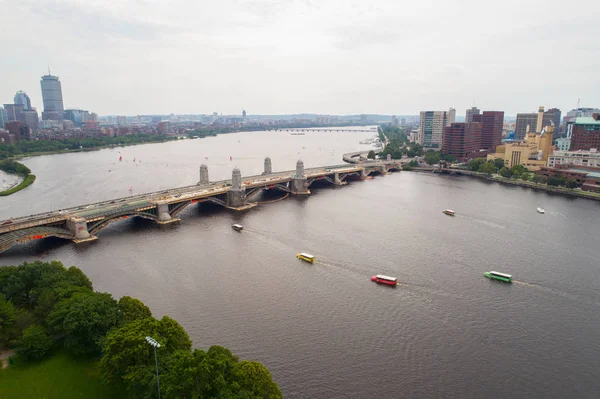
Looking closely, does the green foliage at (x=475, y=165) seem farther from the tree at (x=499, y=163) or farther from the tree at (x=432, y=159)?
the tree at (x=432, y=159)

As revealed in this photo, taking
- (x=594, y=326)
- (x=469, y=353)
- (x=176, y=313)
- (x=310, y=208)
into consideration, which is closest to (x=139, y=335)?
(x=176, y=313)

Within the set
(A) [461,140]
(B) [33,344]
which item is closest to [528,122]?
(A) [461,140]

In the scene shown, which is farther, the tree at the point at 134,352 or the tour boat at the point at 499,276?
the tour boat at the point at 499,276

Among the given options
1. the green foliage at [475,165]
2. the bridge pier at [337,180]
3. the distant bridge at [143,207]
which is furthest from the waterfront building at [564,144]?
the distant bridge at [143,207]

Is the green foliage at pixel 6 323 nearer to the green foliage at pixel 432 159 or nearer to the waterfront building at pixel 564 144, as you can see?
the green foliage at pixel 432 159

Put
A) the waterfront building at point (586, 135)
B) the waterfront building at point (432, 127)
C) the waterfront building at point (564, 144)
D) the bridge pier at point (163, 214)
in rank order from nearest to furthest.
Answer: the bridge pier at point (163, 214)
the waterfront building at point (586, 135)
the waterfront building at point (564, 144)
the waterfront building at point (432, 127)

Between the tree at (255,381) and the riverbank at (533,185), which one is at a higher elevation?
the tree at (255,381)

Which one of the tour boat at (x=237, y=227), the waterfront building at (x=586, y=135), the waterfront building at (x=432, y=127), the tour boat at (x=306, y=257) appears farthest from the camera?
the waterfront building at (x=432, y=127)

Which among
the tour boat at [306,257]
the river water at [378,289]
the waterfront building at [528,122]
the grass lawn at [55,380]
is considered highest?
the waterfront building at [528,122]
